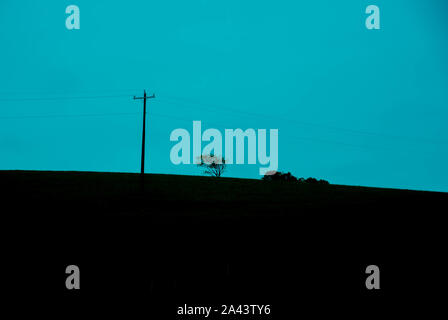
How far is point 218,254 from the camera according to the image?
14039 millimetres

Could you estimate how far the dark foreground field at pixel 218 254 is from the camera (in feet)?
31.3

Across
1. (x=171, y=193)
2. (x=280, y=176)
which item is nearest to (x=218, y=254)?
(x=171, y=193)

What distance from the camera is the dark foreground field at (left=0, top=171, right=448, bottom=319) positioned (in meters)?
9.53

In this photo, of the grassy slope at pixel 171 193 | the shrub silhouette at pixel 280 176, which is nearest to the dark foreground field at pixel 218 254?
the grassy slope at pixel 171 193

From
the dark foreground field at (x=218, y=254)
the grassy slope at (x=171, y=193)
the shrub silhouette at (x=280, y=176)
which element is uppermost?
the shrub silhouette at (x=280, y=176)

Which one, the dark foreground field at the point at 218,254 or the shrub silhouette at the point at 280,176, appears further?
the shrub silhouette at the point at 280,176

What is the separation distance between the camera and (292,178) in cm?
9700

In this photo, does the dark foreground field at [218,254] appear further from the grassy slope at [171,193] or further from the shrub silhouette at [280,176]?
the shrub silhouette at [280,176]

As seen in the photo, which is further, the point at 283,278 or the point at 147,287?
the point at 283,278

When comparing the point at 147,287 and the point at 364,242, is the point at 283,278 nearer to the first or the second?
the point at 147,287

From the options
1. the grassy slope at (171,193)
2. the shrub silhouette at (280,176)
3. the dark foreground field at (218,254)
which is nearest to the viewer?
the dark foreground field at (218,254)

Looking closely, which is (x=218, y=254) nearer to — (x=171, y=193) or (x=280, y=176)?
(x=171, y=193)
